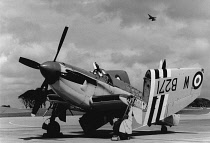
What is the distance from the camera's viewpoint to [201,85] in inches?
688

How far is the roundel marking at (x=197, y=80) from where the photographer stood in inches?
676

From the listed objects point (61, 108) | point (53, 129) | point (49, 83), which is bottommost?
point (53, 129)

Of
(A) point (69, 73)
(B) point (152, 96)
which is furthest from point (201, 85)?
(A) point (69, 73)

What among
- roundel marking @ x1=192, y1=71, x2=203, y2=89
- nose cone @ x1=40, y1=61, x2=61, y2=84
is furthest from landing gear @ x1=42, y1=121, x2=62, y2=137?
roundel marking @ x1=192, y1=71, x2=203, y2=89

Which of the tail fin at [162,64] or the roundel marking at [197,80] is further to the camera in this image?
the roundel marking at [197,80]

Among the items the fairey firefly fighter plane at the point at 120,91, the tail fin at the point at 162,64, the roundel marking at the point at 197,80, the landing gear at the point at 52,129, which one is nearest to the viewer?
the fairey firefly fighter plane at the point at 120,91

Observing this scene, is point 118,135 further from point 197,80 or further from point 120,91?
point 197,80

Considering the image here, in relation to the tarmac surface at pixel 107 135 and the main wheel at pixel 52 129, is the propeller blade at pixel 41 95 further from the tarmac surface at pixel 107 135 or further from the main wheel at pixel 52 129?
the tarmac surface at pixel 107 135

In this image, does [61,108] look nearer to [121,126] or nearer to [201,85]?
[121,126]

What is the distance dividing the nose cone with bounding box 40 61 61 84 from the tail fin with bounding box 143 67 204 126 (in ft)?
14.9

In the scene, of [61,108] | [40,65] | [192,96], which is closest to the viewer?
[40,65]

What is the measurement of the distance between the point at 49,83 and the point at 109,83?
3.68m

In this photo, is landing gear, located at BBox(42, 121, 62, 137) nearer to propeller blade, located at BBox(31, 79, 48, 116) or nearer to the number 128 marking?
propeller blade, located at BBox(31, 79, 48, 116)

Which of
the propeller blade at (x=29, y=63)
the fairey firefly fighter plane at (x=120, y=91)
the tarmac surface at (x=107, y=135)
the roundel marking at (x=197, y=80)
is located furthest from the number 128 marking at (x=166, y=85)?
the propeller blade at (x=29, y=63)
